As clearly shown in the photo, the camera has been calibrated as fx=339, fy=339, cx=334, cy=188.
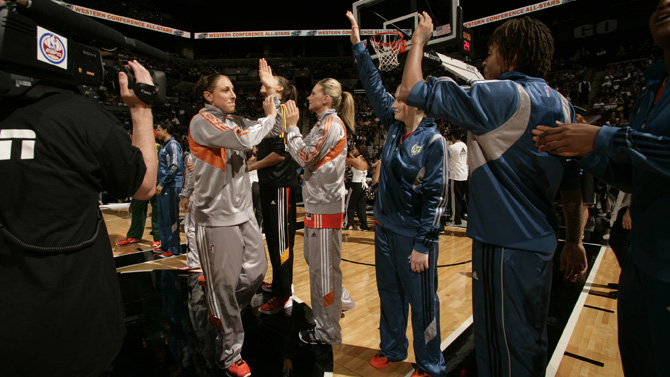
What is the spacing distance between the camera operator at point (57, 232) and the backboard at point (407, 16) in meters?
3.77

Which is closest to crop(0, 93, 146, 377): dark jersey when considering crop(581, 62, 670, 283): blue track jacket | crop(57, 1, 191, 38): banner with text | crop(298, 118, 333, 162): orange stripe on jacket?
crop(298, 118, 333, 162): orange stripe on jacket

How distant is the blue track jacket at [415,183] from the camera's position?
7.13 feet

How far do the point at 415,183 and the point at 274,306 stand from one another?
2.15 metres

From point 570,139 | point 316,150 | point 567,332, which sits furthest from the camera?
point 567,332

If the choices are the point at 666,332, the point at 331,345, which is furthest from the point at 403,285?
the point at 666,332

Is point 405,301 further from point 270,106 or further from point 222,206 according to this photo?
point 270,106

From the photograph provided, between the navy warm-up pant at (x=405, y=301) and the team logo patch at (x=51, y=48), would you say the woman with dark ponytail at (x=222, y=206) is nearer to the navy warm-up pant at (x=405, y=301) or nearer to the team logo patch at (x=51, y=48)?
the navy warm-up pant at (x=405, y=301)

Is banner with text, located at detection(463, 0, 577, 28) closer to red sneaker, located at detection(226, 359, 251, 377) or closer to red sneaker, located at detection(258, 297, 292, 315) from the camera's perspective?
red sneaker, located at detection(258, 297, 292, 315)

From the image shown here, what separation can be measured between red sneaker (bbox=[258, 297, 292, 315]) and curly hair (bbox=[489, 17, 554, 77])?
302cm

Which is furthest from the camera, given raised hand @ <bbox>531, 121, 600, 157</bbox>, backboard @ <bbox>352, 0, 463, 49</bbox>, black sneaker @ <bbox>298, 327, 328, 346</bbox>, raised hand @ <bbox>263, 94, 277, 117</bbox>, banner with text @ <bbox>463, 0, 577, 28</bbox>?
banner with text @ <bbox>463, 0, 577, 28</bbox>

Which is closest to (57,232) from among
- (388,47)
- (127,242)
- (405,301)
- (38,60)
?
(38,60)

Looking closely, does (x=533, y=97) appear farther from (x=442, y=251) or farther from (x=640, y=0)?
(x=640, y=0)

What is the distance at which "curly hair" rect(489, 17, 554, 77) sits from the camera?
1.49 meters

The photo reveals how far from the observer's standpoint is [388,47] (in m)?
4.29
